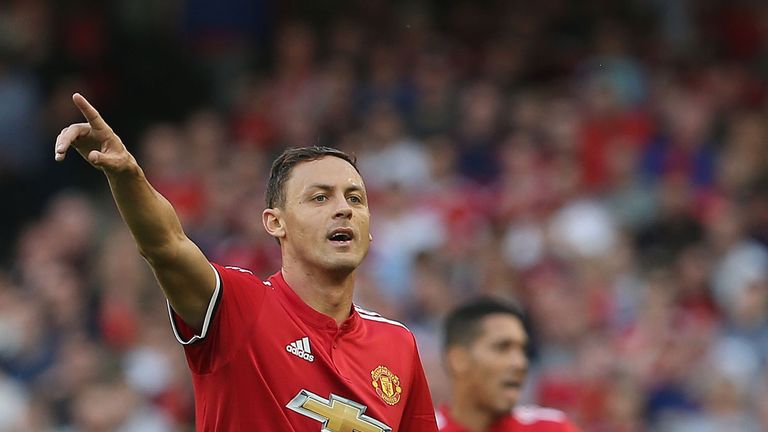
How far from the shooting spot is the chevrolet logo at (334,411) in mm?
4461

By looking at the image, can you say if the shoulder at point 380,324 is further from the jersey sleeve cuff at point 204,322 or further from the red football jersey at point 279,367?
the jersey sleeve cuff at point 204,322

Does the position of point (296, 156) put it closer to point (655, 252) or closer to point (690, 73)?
point (655, 252)

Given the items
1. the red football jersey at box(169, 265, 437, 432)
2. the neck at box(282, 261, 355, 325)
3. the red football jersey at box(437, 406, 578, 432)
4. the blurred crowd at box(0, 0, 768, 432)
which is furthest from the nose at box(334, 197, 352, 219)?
the blurred crowd at box(0, 0, 768, 432)

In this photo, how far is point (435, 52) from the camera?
1298cm

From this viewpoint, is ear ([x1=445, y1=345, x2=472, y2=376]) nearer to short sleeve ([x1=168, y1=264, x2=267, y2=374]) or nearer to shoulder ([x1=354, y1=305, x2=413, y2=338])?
shoulder ([x1=354, y1=305, x2=413, y2=338])

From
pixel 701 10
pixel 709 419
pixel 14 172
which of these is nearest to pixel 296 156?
pixel 709 419

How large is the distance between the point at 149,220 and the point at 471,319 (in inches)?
105

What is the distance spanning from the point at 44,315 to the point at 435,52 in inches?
179

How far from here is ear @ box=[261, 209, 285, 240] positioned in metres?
4.67

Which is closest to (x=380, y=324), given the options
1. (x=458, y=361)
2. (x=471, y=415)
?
(x=471, y=415)

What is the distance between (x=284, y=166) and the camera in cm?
477

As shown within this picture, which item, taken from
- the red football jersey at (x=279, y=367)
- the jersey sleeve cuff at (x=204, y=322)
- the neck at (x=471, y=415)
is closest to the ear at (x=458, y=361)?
the neck at (x=471, y=415)

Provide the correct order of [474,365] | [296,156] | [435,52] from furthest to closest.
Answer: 1. [435,52]
2. [474,365]
3. [296,156]

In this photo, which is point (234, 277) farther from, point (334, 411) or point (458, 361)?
point (458, 361)
